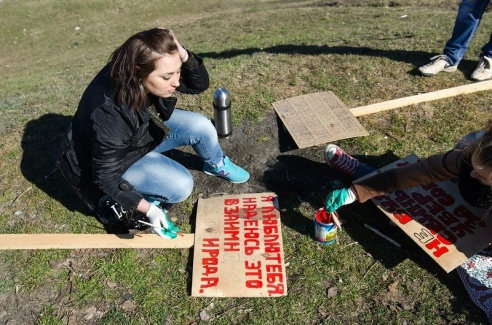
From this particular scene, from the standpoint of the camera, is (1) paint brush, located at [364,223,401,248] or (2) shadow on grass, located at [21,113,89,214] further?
(2) shadow on grass, located at [21,113,89,214]

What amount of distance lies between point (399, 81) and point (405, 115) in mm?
759

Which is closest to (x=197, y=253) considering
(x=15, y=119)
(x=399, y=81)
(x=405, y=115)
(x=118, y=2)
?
(x=405, y=115)

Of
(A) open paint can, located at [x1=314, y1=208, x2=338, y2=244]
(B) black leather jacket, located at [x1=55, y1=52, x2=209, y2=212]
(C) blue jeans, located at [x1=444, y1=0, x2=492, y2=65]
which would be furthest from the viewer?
(C) blue jeans, located at [x1=444, y1=0, x2=492, y2=65]

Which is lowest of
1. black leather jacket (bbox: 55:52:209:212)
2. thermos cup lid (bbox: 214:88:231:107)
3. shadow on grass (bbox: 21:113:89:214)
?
shadow on grass (bbox: 21:113:89:214)

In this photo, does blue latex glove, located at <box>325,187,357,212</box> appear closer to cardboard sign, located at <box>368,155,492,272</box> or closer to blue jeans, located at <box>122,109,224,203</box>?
cardboard sign, located at <box>368,155,492,272</box>

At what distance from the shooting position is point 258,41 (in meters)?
6.82

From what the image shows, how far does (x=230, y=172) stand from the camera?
3.48 metres

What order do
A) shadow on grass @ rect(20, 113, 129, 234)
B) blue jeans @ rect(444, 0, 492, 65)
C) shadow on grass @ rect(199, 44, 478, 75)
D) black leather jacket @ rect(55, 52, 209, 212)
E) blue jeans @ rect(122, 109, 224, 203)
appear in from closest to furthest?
black leather jacket @ rect(55, 52, 209, 212) < blue jeans @ rect(122, 109, 224, 203) < shadow on grass @ rect(20, 113, 129, 234) < blue jeans @ rect(444, 0, 492, 65) < shadow on grass @ rect(199, 44, 478, 75)

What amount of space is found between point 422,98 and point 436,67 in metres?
0.73

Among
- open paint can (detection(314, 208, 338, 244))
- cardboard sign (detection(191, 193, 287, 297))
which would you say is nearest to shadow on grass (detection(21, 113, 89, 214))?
cardboard sign (detection(191, 193, 287, 297))

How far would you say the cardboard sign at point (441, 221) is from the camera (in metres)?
2.67

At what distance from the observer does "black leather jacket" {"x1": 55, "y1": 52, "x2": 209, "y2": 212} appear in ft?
8.18

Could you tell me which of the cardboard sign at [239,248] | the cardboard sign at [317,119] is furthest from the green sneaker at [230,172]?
the cardboard sign at [317,119]

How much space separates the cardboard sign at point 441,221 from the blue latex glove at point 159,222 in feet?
5.07
